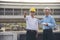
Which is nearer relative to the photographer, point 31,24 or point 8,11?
point 31,24

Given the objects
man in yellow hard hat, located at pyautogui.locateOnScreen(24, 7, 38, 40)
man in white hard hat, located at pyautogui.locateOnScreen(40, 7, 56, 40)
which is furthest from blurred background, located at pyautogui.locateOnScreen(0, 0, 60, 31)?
man in white hard hat, located at pyautogui.locateOnScreen(40, 7, 56, 40)

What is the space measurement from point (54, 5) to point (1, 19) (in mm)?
1512

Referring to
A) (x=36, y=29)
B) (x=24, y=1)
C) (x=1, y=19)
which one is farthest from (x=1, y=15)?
(x=36, y=29)

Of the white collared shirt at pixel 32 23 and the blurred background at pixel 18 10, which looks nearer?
the white collared shirt at pixel 32 23

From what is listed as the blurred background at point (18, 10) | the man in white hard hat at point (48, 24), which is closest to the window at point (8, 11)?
the blurred background at point (18, 10)

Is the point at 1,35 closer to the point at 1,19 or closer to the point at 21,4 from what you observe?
the point at 1,19

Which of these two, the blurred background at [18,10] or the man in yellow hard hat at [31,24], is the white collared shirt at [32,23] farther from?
the blurred background at [18,10]

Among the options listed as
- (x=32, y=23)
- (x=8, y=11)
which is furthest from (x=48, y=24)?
(x=8, y=11)

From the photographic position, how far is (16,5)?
A: 8523mm

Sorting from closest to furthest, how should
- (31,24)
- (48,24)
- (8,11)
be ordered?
1. (48,24)
2. (31,24)
3. (8,11)

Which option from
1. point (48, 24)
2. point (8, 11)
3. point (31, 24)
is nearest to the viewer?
point (48, 24)

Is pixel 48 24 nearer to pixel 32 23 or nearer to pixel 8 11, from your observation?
pixel 32 23

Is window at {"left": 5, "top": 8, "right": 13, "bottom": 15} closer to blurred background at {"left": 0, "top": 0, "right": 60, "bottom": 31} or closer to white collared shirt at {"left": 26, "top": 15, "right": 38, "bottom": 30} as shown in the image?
blurred background at {"left": 0, "top": 0, "right": 60, "bottom": 31}

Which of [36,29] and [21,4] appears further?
[21,4]
